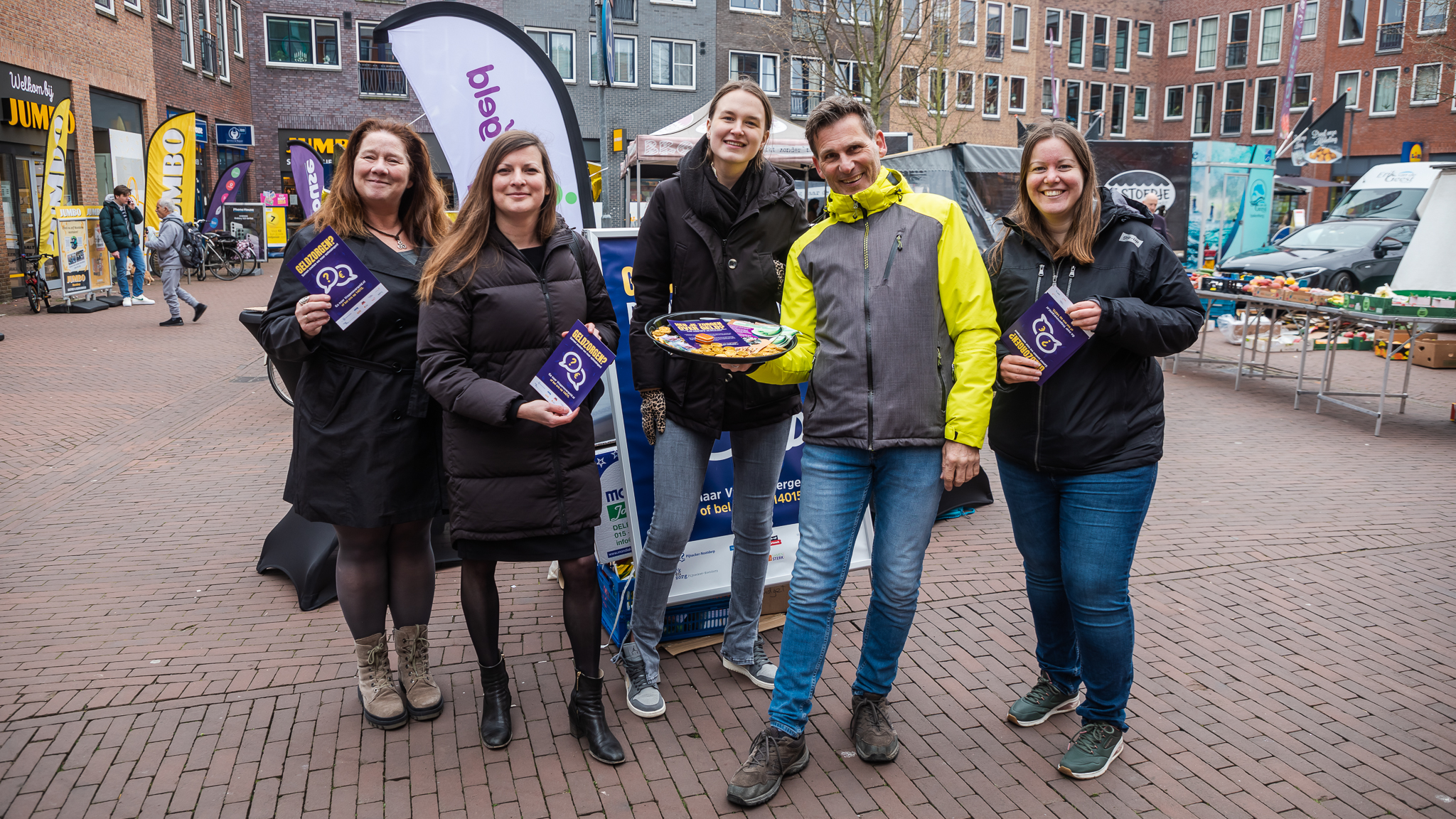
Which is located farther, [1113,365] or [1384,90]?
[1384,90]

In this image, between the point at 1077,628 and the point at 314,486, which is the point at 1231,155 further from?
the point at 314,486

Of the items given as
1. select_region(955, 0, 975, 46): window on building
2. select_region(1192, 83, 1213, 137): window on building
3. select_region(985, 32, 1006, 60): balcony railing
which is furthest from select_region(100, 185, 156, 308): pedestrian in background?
select_region(1192, 83, 1213, 137): window on building

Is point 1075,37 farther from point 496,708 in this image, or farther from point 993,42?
point 496,708

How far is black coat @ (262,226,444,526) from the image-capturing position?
2.97 meters

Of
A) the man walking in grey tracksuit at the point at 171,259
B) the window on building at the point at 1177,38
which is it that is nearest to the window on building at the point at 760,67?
the window on building at the point at 1177,38

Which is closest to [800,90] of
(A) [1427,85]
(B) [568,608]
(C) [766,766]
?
(A) [1427,85]

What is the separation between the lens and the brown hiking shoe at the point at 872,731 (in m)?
3.01

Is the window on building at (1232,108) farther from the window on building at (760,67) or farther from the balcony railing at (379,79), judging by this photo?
the balcony railing at (379,79)

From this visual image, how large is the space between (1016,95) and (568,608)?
47.4 meters

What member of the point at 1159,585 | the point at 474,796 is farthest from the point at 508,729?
the point at 1159,585

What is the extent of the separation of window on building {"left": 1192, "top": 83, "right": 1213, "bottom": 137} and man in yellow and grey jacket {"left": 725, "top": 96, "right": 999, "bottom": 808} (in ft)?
166

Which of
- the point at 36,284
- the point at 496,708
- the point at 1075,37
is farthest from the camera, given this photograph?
the point at 1075,37

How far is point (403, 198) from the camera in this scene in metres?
3.21

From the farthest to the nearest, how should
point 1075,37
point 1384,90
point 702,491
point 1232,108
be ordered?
point 1075,37 → point 1232,108 → point 1384,90 → point 702,491
